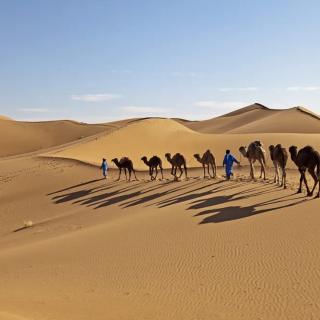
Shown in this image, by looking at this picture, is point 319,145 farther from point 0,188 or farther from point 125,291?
point 125,291

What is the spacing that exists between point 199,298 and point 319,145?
3389 cm

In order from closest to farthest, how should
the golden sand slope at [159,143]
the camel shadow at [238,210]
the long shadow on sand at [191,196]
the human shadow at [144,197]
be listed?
the camel shadow at [238,210], the long shadow on sand at [191,196], the human shadow at [144,197], the golden sand slope at [159,143]

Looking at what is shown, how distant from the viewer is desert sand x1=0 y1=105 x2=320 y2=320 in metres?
7.24

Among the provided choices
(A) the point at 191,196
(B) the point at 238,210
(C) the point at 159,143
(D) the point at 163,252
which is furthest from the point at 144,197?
(C) the point at 159,143

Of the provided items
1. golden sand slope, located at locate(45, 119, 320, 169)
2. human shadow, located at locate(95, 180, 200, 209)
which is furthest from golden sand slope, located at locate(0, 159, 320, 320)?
golden sand slope, located at locate(45, 119, 320, 169)

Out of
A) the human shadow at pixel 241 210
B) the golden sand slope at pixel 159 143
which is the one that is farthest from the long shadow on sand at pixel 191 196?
the golden sand slope at pixel 159 143

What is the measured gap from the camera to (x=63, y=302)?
25.3ft

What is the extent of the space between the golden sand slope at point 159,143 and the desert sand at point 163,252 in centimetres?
1724

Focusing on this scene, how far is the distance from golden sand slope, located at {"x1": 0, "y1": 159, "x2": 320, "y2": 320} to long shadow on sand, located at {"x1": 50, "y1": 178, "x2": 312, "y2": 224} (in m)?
0.06

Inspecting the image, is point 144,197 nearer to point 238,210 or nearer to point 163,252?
point 238,210

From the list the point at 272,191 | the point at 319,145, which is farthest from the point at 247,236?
the point at 319,145

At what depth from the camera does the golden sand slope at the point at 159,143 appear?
39.7m

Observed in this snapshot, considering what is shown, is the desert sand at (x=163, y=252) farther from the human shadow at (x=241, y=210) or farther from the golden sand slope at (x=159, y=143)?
the golden sand slope at (x=159, y=143)

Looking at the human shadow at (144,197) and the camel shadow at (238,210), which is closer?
the camel shadow at (238,210)
